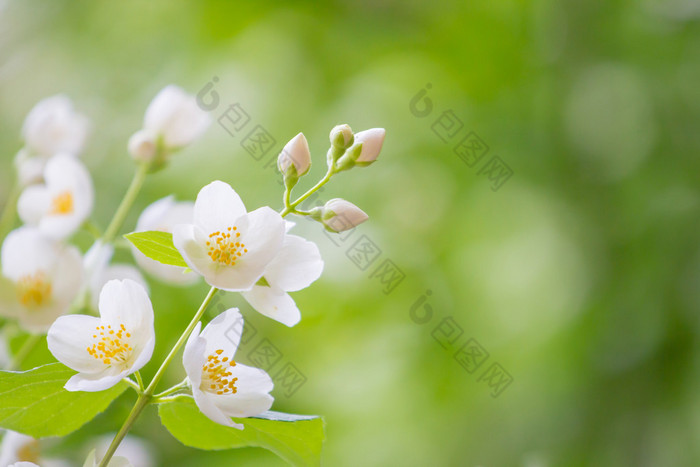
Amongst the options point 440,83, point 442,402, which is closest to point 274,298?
point 442,402

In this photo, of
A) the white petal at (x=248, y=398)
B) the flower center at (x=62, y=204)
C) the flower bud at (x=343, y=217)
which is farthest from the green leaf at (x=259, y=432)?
the flower center at (x=62, y=204)

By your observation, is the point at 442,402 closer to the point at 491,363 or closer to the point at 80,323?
the point at 491,363

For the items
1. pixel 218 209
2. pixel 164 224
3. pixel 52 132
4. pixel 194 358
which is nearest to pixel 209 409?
pixel 194 358

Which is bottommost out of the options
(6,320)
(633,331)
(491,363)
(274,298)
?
(633,331)

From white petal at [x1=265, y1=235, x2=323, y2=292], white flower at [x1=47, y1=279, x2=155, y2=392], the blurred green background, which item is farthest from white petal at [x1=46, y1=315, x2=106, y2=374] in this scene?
the blurred green background

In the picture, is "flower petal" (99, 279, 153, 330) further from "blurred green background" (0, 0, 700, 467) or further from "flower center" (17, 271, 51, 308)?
"blurred green background" (0, 0, 700, 467)

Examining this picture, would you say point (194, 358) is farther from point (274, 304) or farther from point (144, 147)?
point (144, 147)
